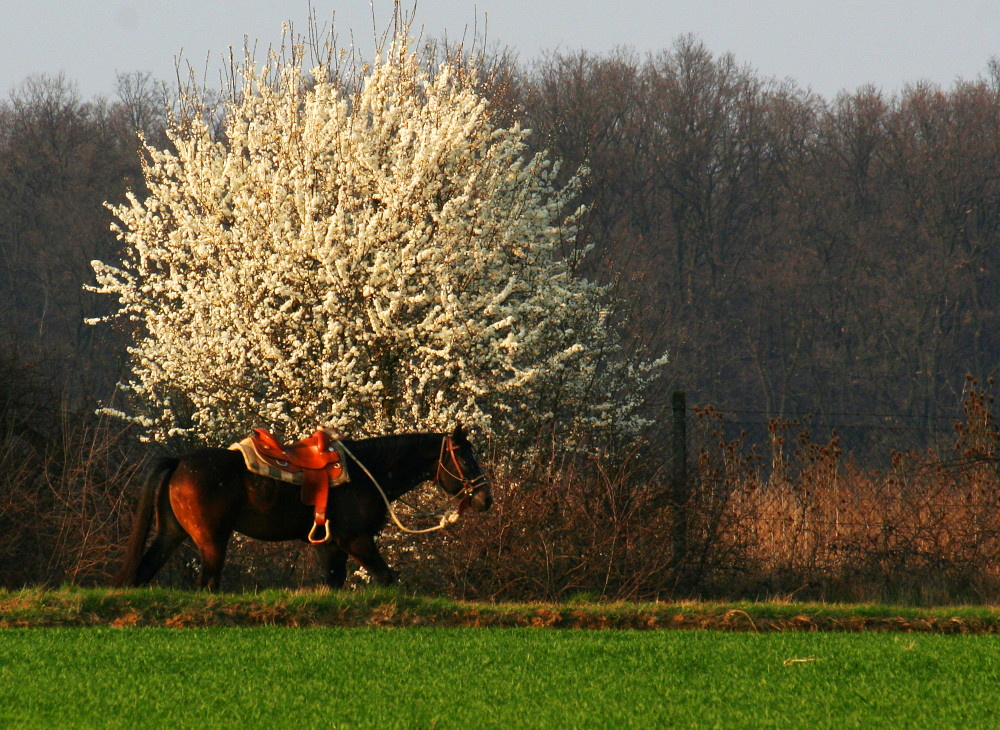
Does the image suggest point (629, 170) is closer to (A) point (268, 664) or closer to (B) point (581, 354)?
(B) point (581, 354)

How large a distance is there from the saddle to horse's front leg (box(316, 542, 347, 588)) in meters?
0.31

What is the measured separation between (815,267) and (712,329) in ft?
15.6

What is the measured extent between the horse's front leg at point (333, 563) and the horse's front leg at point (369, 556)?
288 millimetres

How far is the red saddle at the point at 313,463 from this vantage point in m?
11.8

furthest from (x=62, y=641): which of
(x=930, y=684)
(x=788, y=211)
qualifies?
(x=788, y=211)

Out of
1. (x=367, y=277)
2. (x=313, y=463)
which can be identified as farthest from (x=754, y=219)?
(x=313, y=463)

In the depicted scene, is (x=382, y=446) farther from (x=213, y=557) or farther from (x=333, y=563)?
(x=213, y=557)

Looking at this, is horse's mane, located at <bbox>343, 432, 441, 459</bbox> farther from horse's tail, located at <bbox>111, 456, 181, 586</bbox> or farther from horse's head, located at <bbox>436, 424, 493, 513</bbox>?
horse's tail, located at <bbox>111, 456, 181, 586</bbox>

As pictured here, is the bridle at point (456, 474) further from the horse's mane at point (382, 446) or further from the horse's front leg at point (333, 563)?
the horse's front leg at point (333, 563)

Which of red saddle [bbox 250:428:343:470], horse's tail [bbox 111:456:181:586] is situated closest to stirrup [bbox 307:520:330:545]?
red saddle [bbox 250:428:343:470]

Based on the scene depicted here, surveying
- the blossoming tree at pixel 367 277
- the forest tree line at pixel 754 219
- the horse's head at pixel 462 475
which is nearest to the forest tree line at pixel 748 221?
the forest tree line at pixel 754 219

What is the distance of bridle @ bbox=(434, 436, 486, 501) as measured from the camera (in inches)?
476

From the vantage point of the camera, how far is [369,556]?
39.2 feet

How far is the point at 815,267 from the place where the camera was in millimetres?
47656
